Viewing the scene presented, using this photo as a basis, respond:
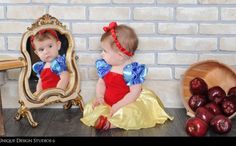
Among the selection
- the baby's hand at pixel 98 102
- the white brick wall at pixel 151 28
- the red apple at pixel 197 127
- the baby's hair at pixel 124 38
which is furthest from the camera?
the white brick wall at pixel 151 28

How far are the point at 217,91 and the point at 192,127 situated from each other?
0.32m

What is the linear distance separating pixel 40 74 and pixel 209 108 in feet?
2.93

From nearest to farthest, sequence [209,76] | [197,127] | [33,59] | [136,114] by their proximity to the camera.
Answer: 1. [197,127]
2. [136,114]
3. [33,59]
4. [209,76]

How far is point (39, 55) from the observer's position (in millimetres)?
2020

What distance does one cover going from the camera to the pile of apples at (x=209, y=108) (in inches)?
71.4

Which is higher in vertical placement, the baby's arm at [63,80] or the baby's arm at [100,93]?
the baby's arm at [63,80]

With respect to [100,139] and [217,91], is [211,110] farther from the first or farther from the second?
[100,139]

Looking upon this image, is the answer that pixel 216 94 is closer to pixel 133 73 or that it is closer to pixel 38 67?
pixel 133 73

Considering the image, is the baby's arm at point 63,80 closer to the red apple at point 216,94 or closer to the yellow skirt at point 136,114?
the yellow skirt at point 136,114

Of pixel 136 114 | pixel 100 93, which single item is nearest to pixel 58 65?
pixel 100 93

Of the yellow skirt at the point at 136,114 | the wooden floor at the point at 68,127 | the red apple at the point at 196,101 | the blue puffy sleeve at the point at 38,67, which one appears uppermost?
the blue puffy sleeve at the point at 38,67

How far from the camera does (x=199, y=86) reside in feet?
6.80

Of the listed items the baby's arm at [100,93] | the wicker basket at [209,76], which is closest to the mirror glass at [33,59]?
the baby's arm at [100,93]

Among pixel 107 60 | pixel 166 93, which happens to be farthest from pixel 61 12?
pixel 166 93
